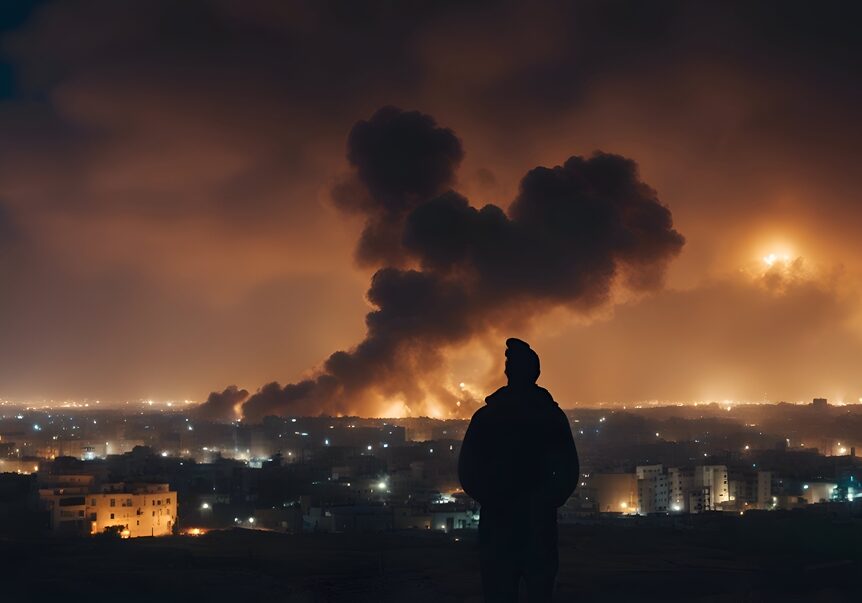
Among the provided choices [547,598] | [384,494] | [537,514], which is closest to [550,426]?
[537,514]

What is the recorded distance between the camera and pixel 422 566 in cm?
3023

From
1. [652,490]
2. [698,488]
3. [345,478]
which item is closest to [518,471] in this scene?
[652,490]

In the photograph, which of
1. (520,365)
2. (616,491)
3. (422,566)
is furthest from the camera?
(616,491)

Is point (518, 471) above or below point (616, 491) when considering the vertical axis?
below

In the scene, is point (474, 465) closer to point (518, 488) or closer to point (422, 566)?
point (518, 488)

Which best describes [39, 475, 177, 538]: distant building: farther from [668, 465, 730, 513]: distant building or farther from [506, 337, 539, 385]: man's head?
[506, 337, 539, 385]: man's head

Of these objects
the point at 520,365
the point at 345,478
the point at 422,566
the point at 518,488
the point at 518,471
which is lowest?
the point at 422,566

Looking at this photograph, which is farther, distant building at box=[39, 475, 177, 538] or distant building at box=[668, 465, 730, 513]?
distant building at box=[668, 465, 730, 513]

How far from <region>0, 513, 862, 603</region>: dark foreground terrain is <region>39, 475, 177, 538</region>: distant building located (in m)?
3.21

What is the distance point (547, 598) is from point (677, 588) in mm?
18181

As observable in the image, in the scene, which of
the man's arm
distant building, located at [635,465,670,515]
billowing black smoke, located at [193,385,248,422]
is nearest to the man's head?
the man's arm

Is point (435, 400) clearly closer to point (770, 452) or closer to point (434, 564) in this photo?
point (770, 452)

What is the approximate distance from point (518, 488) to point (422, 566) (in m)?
21.1

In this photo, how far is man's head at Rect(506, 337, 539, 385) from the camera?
1010 cm
